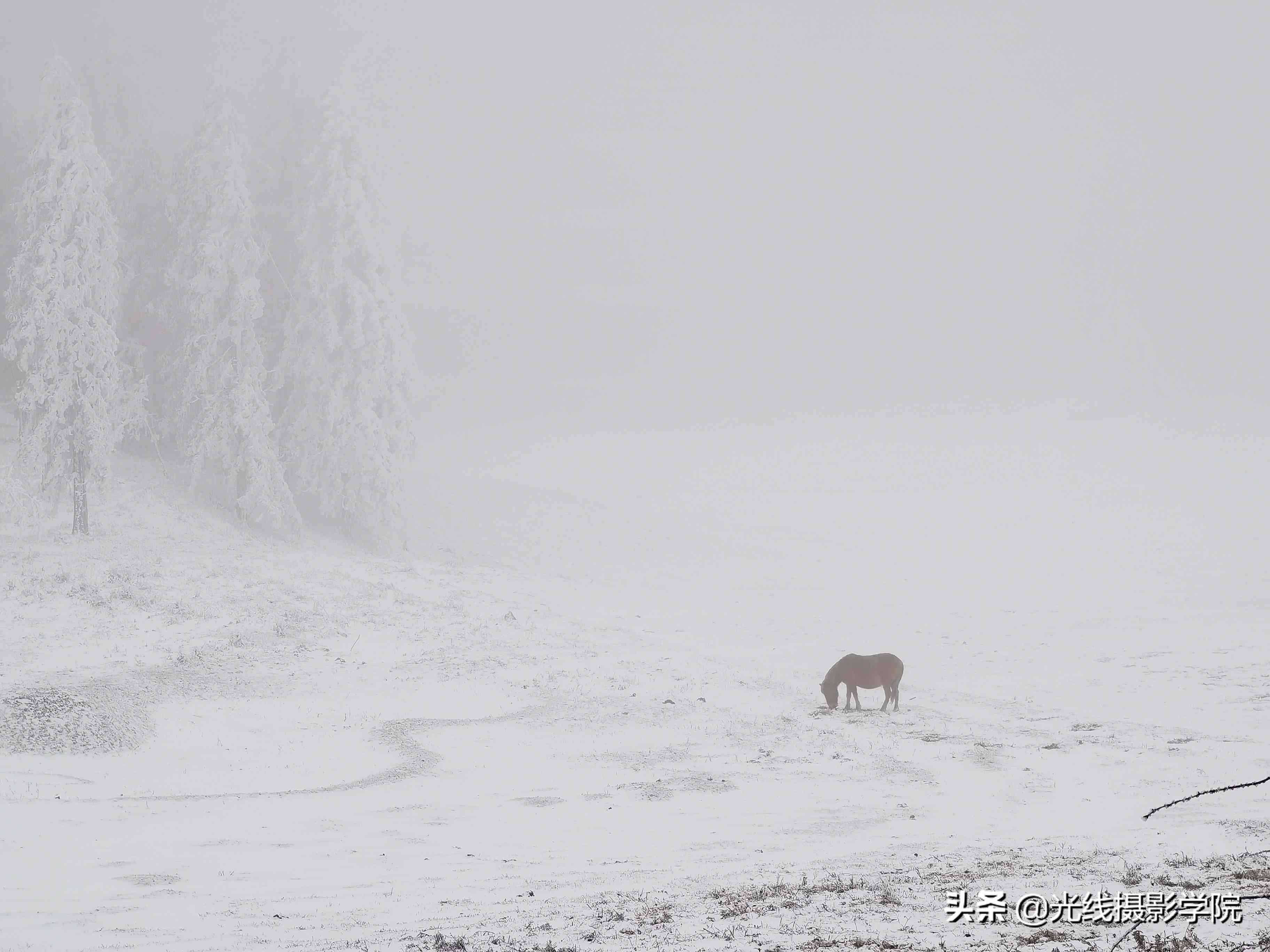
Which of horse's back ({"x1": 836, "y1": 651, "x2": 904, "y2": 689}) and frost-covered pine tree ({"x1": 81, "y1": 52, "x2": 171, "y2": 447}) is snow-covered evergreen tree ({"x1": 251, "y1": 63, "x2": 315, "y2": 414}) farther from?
horse's back ({"x1": 836, "y1": 651, "x2": 904, "y2": 689})

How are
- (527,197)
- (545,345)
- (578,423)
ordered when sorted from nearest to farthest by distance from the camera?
(578,423) → (545,345) → (527,197)

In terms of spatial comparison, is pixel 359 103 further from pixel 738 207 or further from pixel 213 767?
pixel 738 207

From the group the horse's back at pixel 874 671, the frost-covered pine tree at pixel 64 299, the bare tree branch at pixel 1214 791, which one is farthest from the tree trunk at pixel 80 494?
the bare tree branch at pixel 1214 791

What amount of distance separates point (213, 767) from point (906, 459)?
61.4 metres

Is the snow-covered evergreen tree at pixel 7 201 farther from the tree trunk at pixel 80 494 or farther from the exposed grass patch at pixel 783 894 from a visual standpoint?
the exposed grass patch at pixel 783 894

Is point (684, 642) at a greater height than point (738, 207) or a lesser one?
lesser

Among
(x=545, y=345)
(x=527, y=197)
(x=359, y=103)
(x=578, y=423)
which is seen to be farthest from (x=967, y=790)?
(x=527, y=197)

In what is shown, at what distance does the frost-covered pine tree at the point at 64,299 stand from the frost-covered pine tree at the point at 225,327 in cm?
429

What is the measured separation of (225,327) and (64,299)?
5.97 meters

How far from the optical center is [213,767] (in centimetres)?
1667

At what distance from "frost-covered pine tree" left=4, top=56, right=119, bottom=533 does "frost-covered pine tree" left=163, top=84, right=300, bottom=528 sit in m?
4.29

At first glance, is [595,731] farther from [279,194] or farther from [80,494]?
[279,194]

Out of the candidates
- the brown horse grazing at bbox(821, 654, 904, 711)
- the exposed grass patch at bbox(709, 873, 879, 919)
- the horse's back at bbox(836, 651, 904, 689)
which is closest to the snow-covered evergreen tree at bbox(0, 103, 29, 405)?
the brown horse grazing at bbox(821, 654, 904, 711)

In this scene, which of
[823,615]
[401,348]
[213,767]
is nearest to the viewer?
[213,767]
